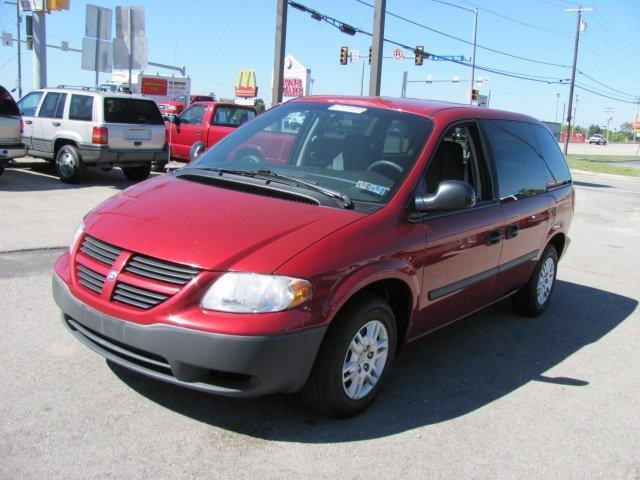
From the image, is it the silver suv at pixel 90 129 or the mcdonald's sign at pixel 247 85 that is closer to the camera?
the silver suv at pixel 90 129

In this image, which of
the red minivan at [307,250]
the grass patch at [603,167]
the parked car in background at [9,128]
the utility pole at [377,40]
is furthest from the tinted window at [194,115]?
the grass patch at [603,167]

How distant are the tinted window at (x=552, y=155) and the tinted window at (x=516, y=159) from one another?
0.15 m

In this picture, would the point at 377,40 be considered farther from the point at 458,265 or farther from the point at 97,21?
the point at 458,265

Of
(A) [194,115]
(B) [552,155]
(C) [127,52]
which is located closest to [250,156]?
(B) [552,155]

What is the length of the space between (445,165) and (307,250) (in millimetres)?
1564

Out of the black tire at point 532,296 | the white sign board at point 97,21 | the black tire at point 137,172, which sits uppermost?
the white sign board at point 97,21

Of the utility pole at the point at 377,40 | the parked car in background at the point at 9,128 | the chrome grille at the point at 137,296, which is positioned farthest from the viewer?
the utility pole at the point at 377,40

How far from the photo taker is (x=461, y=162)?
180 inches

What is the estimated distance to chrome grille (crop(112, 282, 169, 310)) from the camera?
3115 millimetres

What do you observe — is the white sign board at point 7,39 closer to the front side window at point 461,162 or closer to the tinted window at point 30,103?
the tinted window at point 30,103

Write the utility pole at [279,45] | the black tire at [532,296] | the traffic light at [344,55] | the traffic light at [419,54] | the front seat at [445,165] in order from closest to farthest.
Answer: the front seat at [445,165] < the black tire at [532,296] < the utility pole at [279,45] < the traffic light at [419,54] < the traffic light at [344,55]

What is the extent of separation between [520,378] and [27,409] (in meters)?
3.10

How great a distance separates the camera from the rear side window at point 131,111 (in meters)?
12.3

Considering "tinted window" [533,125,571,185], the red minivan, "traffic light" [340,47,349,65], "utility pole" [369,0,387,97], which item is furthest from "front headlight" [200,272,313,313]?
"traffic light" [340,47,349,65]
